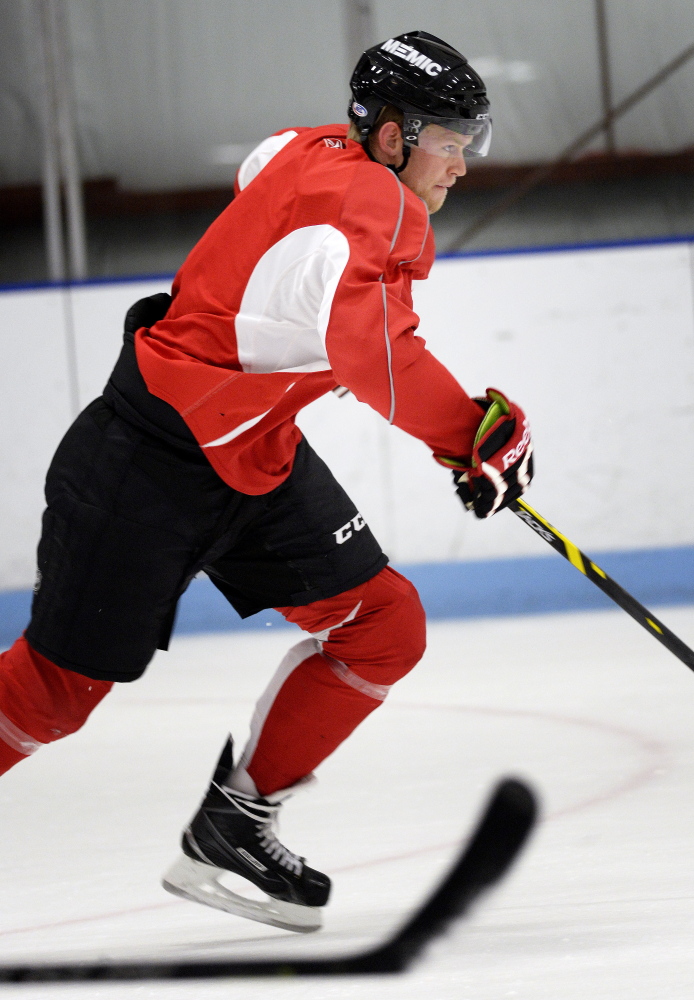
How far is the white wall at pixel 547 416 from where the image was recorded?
394 cm

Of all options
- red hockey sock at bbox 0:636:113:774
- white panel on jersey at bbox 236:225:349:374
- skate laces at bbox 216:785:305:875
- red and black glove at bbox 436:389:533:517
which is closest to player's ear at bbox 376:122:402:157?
white panel on jersey at bbox 236:225:349:374

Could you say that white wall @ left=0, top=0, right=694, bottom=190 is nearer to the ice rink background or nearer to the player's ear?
the ice rink background

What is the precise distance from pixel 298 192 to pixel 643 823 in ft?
3.31

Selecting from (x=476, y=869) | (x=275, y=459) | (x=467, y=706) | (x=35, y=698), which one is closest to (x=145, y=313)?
(x=275, y=459)

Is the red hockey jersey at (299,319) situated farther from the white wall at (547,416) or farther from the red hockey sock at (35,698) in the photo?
the white wall at (547,416)

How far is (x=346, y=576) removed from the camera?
1431mm

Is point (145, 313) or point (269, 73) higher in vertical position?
point (145, 313)

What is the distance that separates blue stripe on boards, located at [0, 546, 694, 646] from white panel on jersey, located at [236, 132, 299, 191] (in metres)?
2.44

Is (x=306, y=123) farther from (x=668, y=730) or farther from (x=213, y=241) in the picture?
(x=213, y=241)

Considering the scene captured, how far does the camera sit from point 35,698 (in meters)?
1.34

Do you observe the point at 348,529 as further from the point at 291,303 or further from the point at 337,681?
the point at 291,303

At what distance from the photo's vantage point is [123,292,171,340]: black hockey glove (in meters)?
1.43

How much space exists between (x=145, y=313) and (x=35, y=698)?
1.58ft

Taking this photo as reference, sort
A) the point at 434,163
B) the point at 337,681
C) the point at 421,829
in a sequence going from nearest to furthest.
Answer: the point at 434,163, the point at 337,681, the point at 421,829
